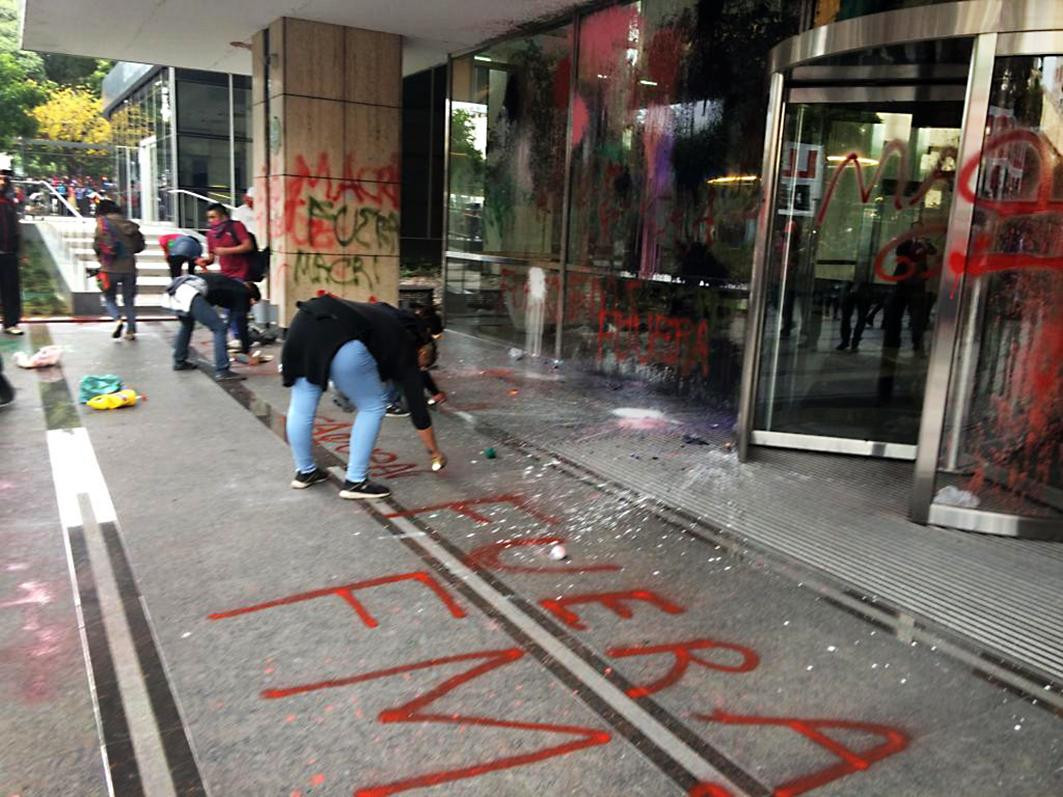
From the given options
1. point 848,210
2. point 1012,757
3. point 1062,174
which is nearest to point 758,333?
point 848,210

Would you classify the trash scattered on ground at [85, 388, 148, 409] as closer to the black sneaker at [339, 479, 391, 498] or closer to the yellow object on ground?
the yellow object on ground

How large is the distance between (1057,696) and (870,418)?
378 cm

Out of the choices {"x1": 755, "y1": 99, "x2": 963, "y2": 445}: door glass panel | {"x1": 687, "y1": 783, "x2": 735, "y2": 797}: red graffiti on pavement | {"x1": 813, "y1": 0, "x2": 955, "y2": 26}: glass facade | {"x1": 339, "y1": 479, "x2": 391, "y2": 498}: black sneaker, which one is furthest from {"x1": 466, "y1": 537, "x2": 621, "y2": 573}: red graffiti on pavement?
{"x1": 813, "y1": 0, "x2": 955, "y2": 26}: glass facade

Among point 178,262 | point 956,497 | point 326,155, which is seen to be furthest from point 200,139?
point 956,497

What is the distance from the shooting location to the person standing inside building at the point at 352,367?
4.61 m

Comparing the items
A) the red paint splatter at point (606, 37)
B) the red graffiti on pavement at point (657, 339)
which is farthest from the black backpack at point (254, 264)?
the red paint splatter at point (606, 37)

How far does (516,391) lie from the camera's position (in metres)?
8.05

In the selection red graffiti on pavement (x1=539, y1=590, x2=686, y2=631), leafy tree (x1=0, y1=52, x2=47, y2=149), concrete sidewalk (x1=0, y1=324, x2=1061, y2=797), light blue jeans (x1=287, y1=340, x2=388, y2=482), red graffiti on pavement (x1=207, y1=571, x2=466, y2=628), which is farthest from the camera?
leafy tree (x1=0, y1=52, x2=47, y2=149)

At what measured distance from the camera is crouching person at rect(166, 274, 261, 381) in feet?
25.9

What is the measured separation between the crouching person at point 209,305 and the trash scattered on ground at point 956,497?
20.6 ft

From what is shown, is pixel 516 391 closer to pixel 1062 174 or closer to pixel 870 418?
pixel 870 418

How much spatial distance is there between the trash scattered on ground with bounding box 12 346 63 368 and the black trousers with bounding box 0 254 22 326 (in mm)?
1816

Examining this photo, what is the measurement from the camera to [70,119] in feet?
123

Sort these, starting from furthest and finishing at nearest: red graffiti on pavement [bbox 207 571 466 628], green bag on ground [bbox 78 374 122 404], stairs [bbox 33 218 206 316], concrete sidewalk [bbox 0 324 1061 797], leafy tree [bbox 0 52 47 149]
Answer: leafy tree [bbox 0 52 47 149] < stairs [bbox 33 218 206 316] < green bag on ground [bbox 78 374 122 404] < red graffiti on pavement [bbox 207 571 466 628] < concrete sidewalk [bbox 0 324 1061 797]
